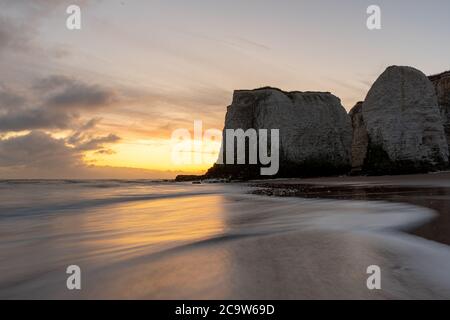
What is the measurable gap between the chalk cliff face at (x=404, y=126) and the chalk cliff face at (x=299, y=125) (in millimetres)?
11877

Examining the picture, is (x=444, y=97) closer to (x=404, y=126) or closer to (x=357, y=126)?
A: (x=404, y=126)

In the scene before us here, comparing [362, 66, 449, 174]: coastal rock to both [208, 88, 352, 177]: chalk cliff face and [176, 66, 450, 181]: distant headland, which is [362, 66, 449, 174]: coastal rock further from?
[208, 88, 352, 177]: chalk cliff face

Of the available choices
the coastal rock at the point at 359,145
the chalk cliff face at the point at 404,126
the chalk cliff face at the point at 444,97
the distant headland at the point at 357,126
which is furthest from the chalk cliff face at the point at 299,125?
the chalk cliff face at the point at 444,97

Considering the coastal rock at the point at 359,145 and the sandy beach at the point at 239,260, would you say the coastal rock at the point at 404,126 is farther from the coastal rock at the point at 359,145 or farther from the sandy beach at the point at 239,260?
the sandy beach at the point at 239,260

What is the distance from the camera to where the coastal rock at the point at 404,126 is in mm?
29281

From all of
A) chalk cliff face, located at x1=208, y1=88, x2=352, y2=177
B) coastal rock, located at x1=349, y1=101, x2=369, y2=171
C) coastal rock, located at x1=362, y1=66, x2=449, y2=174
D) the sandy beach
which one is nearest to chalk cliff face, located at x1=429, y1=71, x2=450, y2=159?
coastal rock, located at x1=362, y1=66, x2=449, y2=174

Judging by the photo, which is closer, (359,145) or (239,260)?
(239,260)

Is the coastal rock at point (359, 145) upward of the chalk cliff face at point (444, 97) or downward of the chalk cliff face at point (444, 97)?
downward

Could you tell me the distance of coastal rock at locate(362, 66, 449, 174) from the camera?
29.3 metres

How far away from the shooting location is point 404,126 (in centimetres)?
3012

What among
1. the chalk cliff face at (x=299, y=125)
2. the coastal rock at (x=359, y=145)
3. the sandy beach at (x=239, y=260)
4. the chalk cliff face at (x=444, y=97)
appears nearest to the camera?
the sandy beach at (x=239, y=260)

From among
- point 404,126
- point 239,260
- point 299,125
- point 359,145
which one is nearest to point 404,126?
point 404,126
